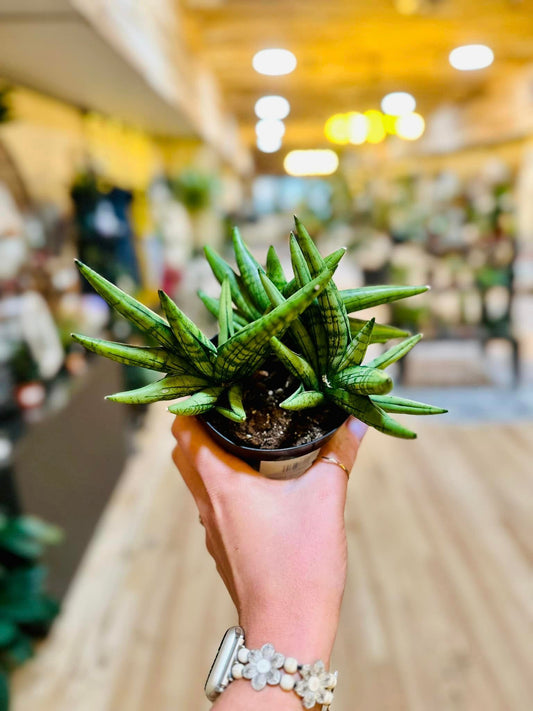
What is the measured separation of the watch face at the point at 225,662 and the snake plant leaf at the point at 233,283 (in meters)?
0.39

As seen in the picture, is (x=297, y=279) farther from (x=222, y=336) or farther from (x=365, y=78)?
(x=365, y=78)

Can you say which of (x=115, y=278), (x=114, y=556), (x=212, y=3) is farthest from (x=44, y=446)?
(x=212, y=3)

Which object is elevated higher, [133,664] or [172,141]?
[172,141]

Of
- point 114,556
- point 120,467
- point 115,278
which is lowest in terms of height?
point 114,556

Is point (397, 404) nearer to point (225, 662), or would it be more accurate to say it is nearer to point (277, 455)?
point (277, 455)

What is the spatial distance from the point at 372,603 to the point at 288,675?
1.79 metres

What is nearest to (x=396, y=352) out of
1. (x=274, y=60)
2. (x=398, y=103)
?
(x=274, y=60)

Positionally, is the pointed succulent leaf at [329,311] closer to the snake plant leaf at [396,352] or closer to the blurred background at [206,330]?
the snake plant leaf at [396,352]

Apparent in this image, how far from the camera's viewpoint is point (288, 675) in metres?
0.56

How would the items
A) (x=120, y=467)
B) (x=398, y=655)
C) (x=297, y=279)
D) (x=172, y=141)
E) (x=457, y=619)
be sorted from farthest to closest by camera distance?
1. (x=172, y=141)
2. (x=120, y=467)
3. (x=457, y=619)
4. (x=398, y=655)
5. (x=297, y=279)

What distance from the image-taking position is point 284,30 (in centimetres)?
407

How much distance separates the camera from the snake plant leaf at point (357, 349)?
0.58m

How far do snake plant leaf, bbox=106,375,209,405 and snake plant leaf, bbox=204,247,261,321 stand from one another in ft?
0.46

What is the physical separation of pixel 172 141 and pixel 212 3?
8.50 ft
